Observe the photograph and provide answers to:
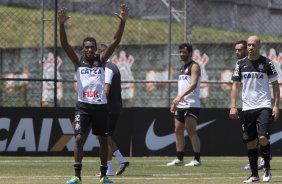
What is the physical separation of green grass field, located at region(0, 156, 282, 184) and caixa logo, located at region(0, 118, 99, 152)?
0.52 meters

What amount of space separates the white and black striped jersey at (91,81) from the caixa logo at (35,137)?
768 cm

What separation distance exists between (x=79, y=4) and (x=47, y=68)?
11463mm

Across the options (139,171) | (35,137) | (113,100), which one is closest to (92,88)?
(113,100)

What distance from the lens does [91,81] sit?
14.6 metres

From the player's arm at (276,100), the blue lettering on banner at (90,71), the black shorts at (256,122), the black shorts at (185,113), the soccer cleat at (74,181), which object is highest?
the blue lettering on banner at (90,71)

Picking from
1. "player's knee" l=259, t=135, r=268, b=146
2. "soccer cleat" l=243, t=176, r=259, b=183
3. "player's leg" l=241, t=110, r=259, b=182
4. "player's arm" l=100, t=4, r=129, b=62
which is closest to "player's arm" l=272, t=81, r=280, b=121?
"player's leg" l=241, t=110, r=259, b=182

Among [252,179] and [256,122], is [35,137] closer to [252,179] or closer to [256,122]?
[256,122]

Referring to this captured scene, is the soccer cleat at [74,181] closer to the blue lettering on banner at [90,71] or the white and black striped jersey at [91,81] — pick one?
the white and black striped jersey at [91,81]

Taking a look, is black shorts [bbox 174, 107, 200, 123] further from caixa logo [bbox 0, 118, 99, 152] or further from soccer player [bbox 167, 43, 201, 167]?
caixa logo [bbox 0, 118, 99, 152]

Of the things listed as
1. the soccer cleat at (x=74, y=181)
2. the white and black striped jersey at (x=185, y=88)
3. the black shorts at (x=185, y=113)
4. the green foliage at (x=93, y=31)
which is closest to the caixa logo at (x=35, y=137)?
the black shorts at (x=185, y=113)

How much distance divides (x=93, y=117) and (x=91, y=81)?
510mm

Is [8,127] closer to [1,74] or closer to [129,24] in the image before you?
[1,74]

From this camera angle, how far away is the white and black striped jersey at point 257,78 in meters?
15.2

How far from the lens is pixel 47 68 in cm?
2497
